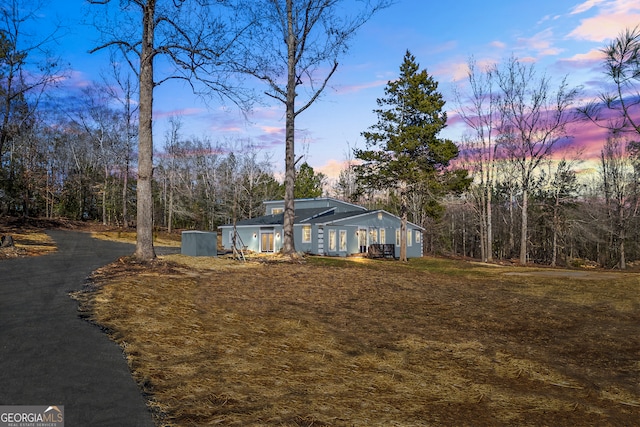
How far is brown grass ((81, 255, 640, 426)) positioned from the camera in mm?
4250

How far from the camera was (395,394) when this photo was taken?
4.75 metres

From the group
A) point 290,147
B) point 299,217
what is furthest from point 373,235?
point 290,147

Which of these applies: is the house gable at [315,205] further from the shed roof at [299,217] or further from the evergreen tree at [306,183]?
the evergreen tree at [306,183]

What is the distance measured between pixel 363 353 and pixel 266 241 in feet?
102

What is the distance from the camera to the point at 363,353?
631cm

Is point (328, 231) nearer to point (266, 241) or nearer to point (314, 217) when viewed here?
point (314, 217)

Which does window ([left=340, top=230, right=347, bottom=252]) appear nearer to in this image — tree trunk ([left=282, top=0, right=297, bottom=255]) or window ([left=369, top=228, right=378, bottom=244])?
window ([left=369, top=228, right=378, bottom=244])

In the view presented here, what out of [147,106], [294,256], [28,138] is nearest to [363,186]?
[294,256]

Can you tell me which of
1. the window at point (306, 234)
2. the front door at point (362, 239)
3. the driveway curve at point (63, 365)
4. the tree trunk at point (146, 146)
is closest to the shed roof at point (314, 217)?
the window at point (306, 234)

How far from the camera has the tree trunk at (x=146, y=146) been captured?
13828 mm

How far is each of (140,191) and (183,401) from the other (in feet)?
36.4

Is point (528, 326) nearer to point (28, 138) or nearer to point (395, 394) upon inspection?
point (395, 394)

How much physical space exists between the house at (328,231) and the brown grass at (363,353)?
21003 millimetres

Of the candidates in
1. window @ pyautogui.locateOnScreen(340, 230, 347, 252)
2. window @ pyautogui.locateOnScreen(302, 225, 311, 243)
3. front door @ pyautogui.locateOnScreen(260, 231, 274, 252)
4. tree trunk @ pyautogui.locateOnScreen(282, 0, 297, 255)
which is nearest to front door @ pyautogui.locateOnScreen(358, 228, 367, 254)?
window @ pyautogui.locateOnScreen(340, 230, 347, 252)
